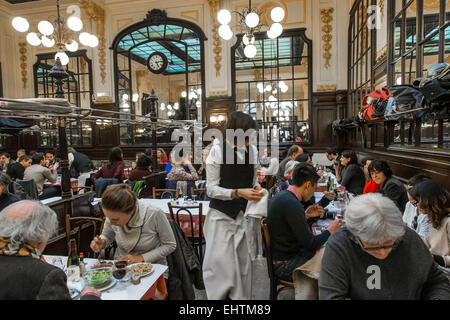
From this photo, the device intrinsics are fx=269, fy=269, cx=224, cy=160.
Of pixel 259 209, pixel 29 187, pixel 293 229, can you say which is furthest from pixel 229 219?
pixel 29 187

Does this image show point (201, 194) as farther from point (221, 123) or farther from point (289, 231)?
point (221, 123)

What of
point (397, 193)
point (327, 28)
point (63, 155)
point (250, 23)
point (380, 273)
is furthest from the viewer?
point (327, 28)

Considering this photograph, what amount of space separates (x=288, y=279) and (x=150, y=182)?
A: 3593 millimetres

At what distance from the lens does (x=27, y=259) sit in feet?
3.56

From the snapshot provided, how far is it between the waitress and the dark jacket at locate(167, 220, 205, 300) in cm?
11

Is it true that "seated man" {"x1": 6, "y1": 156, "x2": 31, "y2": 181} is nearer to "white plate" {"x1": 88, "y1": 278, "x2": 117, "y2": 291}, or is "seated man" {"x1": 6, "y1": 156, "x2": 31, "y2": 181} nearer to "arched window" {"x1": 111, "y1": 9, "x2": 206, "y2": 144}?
"arched window" {"x1": 111, "y1": 9, "x2": 206, "y2": 144}

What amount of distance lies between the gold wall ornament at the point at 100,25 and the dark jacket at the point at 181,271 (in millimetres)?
8546

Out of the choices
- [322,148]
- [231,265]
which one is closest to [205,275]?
[231,265]

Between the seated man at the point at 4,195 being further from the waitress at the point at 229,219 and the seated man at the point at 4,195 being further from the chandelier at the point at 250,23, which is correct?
the chandelier at the point at 250,23

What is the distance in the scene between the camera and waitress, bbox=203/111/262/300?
6.79ft

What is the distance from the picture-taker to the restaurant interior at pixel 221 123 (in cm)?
182

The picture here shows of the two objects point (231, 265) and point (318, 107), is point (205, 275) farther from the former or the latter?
point (318, 107)

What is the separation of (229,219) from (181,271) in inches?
20.5

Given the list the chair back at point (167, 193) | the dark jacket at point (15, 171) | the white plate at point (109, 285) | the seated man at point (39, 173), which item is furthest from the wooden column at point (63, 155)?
the dark jacket at point (15, 171)
